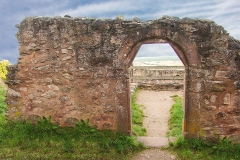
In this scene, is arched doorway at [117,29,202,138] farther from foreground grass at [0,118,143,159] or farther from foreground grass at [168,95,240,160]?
foreground grass at [0,118,143,159]

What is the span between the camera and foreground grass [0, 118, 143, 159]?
5156 mm

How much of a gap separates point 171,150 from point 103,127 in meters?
1.86

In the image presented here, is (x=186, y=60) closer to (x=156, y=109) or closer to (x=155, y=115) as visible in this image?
(x=155, y=115)

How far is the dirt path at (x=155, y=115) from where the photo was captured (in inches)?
207

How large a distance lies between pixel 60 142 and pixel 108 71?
2.22 meters

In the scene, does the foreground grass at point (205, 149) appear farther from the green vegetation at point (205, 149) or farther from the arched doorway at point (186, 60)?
the arched doorway at point (186, 60)

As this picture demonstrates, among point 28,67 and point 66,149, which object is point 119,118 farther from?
point 28,67

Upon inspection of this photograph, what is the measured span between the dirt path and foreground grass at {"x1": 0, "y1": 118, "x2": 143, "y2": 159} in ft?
1.40

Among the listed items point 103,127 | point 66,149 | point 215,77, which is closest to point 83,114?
point 103,127

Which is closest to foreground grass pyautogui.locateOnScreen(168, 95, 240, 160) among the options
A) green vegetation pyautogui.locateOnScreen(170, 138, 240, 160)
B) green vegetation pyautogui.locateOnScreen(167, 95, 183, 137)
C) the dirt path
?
green vegetation pyautogui.locateOnScreen(170, 138, 240, 160)

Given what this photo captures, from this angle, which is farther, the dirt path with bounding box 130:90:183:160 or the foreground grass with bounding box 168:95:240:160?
the dirt path with bounding box 130:90:183:160

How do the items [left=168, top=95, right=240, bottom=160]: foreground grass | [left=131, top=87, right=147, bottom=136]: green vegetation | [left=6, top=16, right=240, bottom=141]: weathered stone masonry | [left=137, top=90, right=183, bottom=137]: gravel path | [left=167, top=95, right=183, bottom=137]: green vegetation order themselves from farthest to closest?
[left=137, top=90, right=183, bottom=137]: gravel path → [left=131, top=87, right=147, bottom=136]: green vegetation → [left=167, top=95, right=183, bottom=137]: green vegetation → [left=6, top=16, right=240, bottom=141]: weathered stone masonry → [left=168, top=95, right=240, bottom=160]: foreground grass

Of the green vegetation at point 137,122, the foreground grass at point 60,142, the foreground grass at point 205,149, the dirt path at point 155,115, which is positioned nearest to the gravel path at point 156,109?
the dirt path at point 155,115

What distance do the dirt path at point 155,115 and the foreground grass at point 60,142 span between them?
427mm
